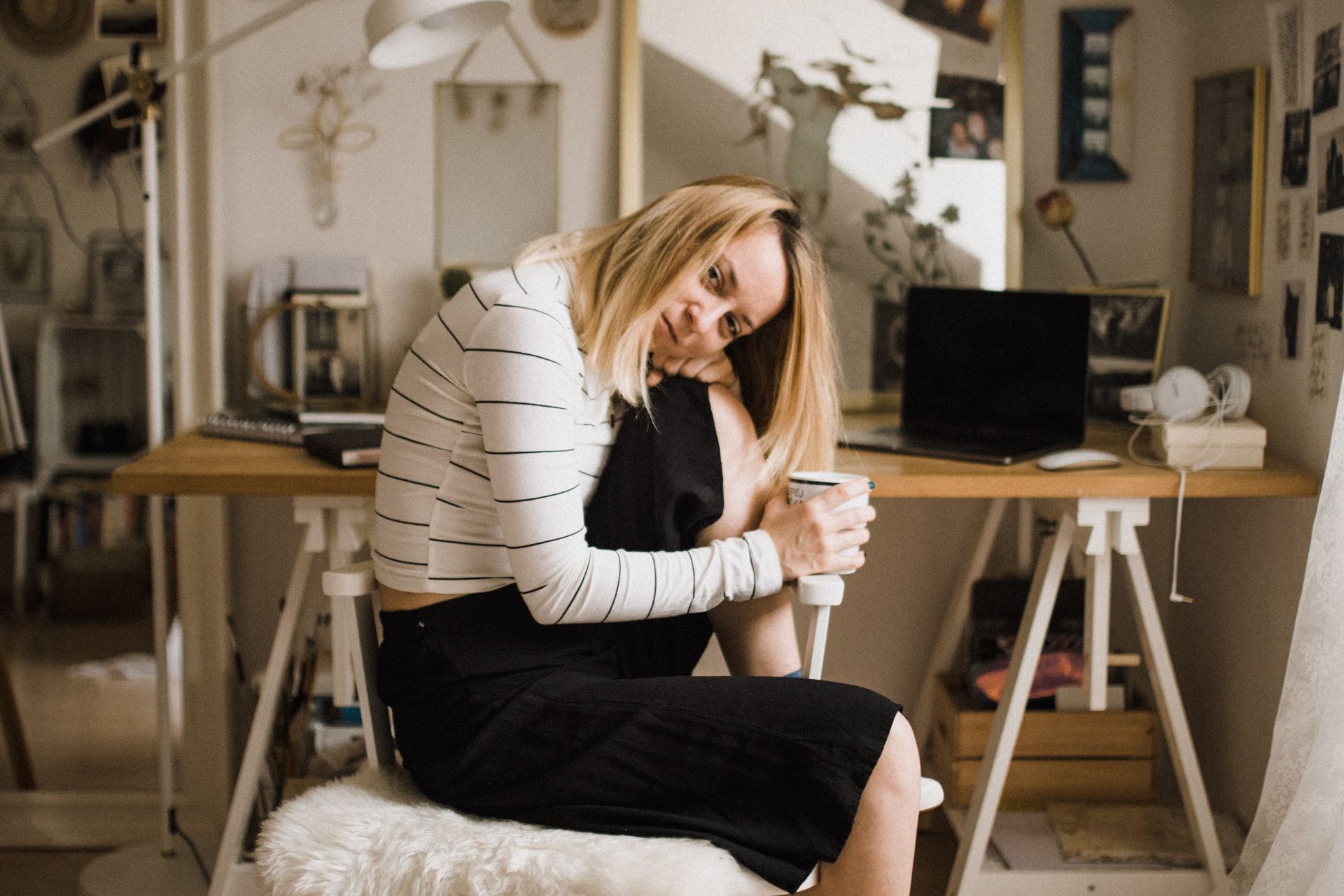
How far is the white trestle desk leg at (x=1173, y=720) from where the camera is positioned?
1912 mm

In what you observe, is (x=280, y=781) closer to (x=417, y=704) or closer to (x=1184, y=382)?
(x=417, y=704)

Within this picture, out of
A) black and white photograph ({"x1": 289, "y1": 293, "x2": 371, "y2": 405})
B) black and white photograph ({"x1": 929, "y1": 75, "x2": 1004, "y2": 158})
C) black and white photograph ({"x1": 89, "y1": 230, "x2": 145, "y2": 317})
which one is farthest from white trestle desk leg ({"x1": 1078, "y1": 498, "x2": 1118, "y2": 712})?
black and white photograph ({"x1": 89, "y1": 230, "x2": 145, "y2": 317})

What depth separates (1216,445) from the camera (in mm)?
1893

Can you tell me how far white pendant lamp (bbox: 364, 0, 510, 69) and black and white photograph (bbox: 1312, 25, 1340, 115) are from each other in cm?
116

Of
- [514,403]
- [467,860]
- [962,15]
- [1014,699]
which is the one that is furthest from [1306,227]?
[467,860]

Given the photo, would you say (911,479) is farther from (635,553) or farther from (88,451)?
(88,451)

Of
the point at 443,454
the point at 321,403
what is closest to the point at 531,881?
the point at 443,454

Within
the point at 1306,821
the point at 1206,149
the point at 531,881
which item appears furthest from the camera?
the point at 1206,149

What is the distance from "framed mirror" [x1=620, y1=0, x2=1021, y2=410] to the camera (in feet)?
7.38

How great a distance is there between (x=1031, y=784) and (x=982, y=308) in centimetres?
82

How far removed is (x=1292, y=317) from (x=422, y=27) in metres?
1.37

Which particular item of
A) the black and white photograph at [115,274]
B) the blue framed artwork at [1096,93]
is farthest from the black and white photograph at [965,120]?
the black and white photograph at [115,274]

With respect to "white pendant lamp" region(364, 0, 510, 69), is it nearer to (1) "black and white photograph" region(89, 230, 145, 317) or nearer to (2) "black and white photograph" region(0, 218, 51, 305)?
(1) "black and white photograph" region(89, 230, 145, 317)

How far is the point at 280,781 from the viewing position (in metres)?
2.11
